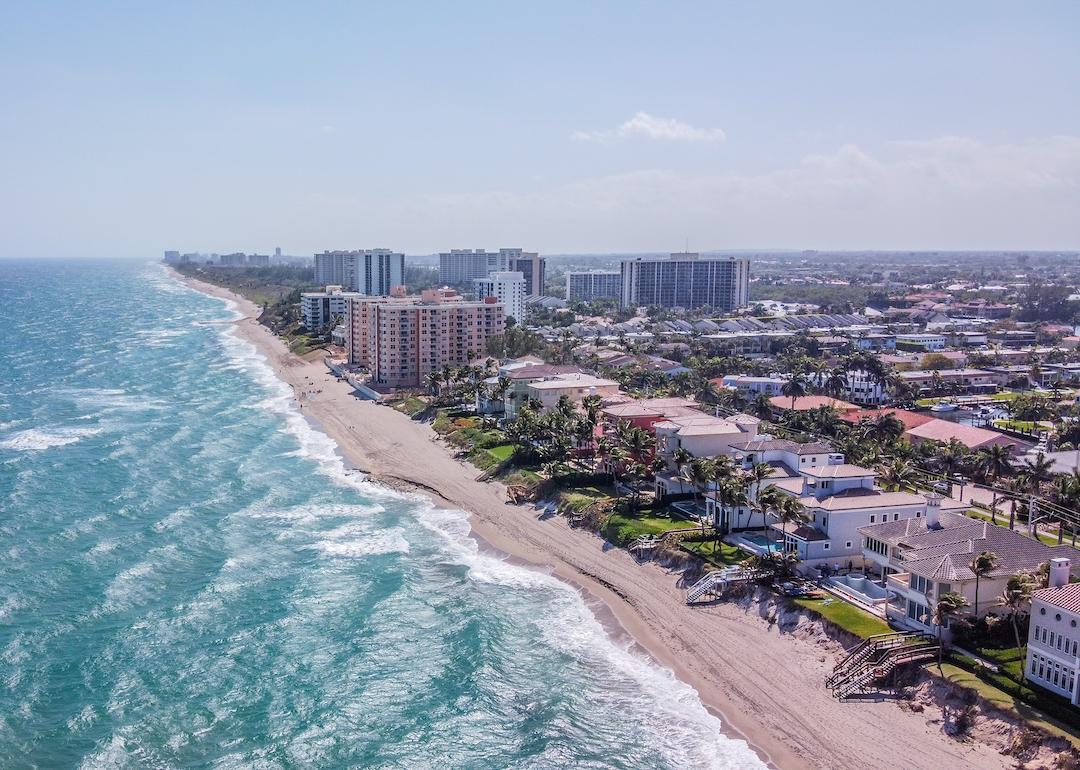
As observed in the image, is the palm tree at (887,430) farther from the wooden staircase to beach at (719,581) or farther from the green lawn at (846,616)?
the green lawn at (846,616)

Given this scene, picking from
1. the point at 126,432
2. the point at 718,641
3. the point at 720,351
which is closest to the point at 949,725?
the point at 718,641

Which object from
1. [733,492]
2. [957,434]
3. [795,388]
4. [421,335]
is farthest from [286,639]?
[421,335]

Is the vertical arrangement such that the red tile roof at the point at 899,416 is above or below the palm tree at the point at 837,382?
below

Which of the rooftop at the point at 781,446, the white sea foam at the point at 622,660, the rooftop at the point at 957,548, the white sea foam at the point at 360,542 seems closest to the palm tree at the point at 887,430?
the rooftop at the point at 781,446

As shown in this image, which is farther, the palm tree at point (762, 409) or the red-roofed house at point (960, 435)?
the palm tree at point (762, 409)

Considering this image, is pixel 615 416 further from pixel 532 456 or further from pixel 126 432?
pixel 126 432

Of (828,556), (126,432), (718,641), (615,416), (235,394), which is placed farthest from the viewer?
(235,394)

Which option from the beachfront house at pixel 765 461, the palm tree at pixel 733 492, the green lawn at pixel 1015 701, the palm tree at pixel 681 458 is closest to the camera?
the green lawn at pixel 1015 701
